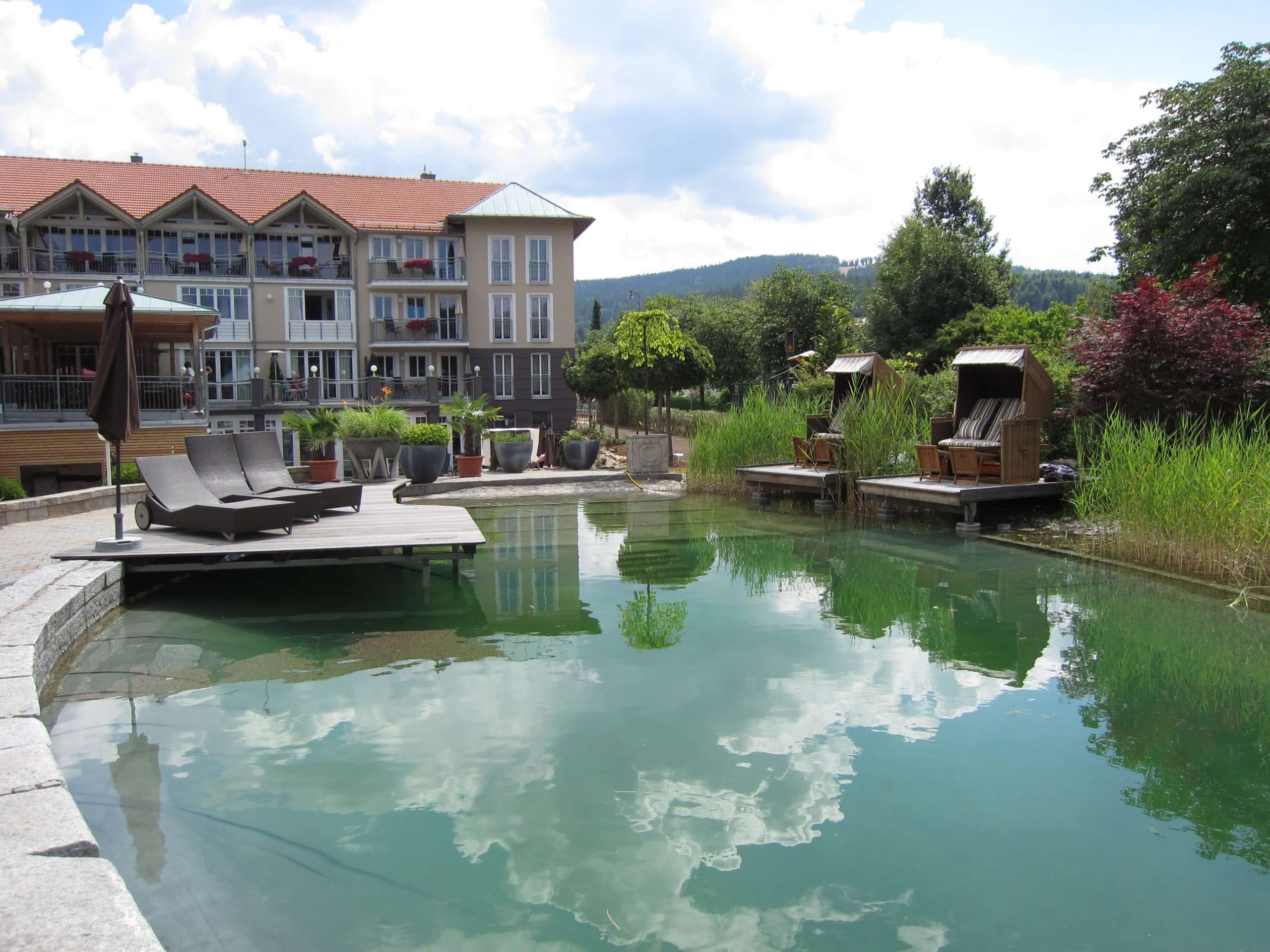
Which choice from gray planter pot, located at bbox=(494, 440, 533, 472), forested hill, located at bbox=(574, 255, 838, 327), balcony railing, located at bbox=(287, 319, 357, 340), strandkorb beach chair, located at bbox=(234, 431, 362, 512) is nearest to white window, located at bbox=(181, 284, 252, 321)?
balcony railing, located at bbox=(287, 319, 357, 340)

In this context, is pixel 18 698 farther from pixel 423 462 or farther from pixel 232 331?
pixel 232 331

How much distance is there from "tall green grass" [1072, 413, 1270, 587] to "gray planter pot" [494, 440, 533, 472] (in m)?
10.4

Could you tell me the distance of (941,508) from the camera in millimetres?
12250

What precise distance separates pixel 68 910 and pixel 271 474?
7522 millimetres

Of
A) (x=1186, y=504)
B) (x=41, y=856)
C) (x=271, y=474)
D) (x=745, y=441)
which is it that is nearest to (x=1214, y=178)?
(x=745, y=441)

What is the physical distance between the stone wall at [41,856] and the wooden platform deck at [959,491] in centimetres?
844

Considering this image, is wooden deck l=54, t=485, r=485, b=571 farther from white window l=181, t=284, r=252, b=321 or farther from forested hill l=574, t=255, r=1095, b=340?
forested hill l=574, t=255, r=1095, b=340

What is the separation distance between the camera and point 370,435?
14.4 metres

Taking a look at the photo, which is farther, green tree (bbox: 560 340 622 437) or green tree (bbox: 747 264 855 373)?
green tree (bbox: 747 264 855 373)

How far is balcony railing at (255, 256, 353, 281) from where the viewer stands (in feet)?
107

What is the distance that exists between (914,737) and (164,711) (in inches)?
144

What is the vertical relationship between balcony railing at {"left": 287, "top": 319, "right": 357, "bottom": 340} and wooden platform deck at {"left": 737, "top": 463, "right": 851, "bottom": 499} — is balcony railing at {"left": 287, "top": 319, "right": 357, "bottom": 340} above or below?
above

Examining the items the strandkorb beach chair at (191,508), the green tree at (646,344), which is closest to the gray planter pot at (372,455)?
the strandkorb beach chair at (191,508)

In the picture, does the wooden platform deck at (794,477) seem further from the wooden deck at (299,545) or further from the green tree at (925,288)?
the green tree at (925,288)
